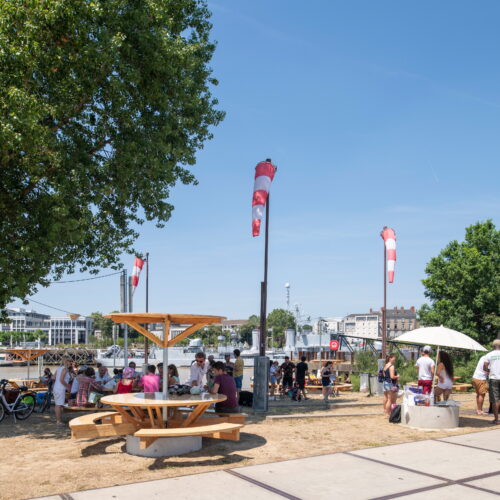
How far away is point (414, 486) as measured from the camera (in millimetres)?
6676

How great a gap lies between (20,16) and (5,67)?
1.17 metres

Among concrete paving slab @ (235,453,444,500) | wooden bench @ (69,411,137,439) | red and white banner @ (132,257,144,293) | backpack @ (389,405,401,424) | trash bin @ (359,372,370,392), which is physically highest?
red and white banner @ (132,257,144,293)

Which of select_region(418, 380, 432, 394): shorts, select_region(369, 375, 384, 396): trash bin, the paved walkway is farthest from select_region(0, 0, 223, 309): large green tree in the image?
select_region(369, 375, 384, 396): trash bin

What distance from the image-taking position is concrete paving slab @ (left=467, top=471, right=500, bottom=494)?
662cm

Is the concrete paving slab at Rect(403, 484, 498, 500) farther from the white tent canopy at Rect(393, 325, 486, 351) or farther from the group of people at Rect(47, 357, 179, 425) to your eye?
the group of people at Rect(47, 357, 179, 425)

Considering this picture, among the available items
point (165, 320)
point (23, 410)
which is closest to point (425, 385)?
point (165, 320)

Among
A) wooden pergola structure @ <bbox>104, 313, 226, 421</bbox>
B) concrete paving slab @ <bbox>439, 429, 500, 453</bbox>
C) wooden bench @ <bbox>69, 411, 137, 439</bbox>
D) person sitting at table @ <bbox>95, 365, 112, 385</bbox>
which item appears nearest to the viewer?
wooden bench @ <bbox>69, 411, 137, 439</bbox>

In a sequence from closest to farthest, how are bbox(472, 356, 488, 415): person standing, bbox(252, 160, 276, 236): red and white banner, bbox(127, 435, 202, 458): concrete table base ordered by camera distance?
bbox(127, 435, 202, 458): concrete table base, bbox(472, 356, 488, 415): person standing, bbox(252, 160, 276, 236): red and white banner

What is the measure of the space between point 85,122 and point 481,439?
11719 mm

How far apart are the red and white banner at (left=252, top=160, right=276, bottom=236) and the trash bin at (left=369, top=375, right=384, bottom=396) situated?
8.96 meters

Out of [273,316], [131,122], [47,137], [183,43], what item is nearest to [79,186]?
[47,137]

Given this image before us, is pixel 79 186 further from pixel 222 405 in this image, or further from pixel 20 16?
pixel 222 405

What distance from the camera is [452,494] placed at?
6359 millimetres

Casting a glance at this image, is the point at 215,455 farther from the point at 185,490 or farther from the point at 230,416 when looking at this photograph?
the point at 185,490
